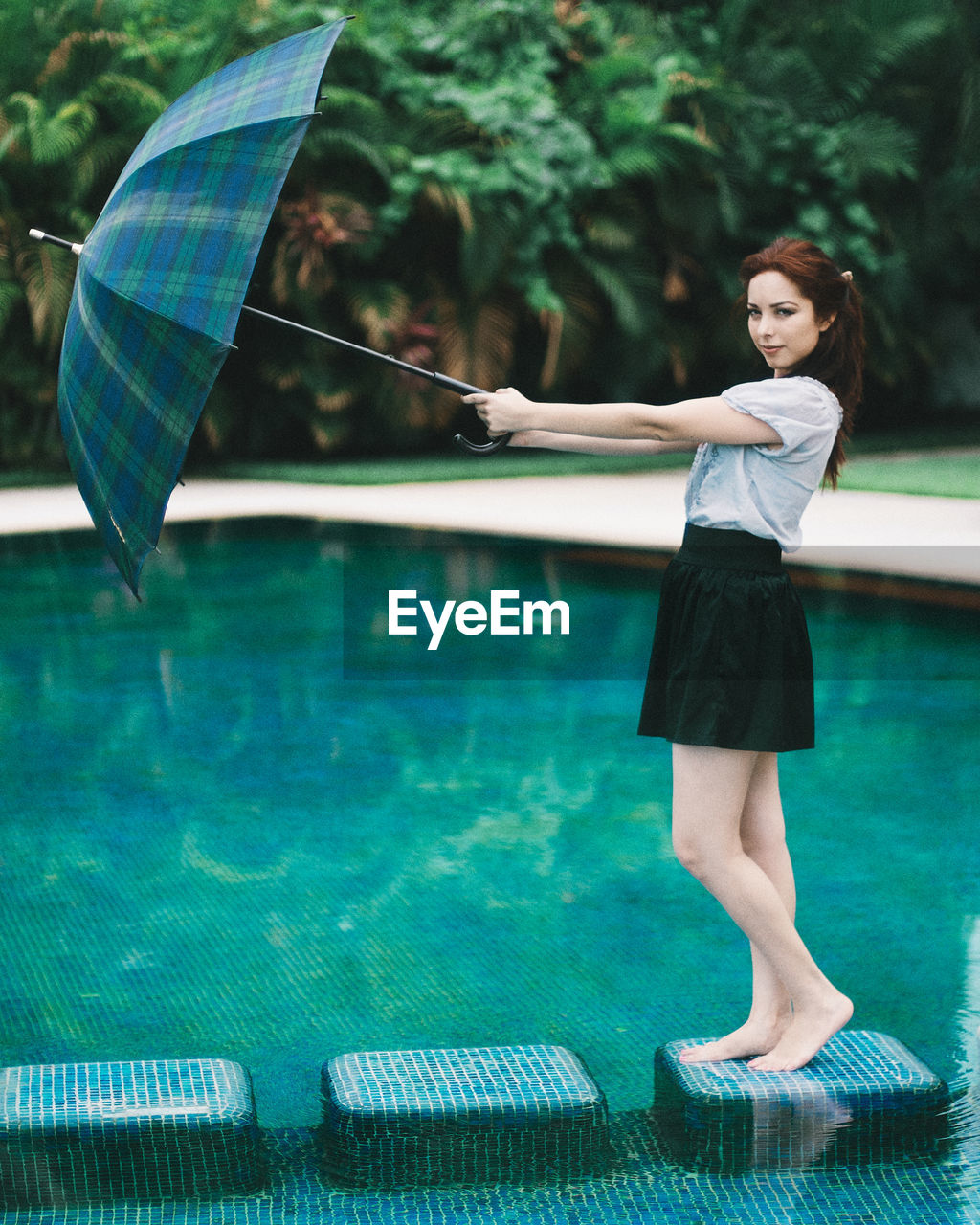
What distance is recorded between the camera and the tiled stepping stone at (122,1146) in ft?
7.06

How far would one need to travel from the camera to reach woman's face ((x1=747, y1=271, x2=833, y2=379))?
2246 millimetres

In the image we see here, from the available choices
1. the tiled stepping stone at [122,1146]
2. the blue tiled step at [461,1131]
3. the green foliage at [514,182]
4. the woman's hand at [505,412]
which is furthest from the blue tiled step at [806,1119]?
the green foliage at [514,182]

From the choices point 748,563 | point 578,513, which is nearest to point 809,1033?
point 748,563

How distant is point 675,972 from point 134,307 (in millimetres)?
1789

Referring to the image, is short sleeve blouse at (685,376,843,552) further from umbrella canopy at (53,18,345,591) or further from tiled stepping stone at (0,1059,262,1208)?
tiled stepping stone at (0,1059,262,1208)

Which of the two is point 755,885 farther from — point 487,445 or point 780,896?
point 487,445

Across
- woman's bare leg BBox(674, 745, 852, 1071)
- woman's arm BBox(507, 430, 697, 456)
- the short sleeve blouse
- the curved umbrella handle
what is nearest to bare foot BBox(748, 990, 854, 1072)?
woman's bare leg BBox(674, 745, 852, 1071)

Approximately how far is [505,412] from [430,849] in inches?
85.2

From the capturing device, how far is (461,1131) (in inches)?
87.5

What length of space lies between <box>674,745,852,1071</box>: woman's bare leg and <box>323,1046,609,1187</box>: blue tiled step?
0.89 feet

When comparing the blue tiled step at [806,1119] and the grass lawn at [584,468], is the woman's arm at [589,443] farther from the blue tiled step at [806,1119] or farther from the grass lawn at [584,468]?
the grass lawn at [584,468]

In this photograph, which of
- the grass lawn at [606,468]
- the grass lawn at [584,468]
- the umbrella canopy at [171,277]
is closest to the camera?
the umbrella canopy at [171,277]

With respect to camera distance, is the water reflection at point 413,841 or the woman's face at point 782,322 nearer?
the woman's face at point 782,322

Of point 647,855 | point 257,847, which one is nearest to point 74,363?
point 257,847
